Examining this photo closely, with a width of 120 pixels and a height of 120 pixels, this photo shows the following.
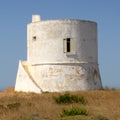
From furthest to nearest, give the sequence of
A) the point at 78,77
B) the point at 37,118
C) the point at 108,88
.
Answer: the point at 108,88, the point at 78,77, the point at 37,118

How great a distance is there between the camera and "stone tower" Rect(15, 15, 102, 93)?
2662 cm

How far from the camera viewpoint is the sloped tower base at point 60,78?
2652cm

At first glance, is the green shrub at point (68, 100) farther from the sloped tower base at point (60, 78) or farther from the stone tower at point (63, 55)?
the stone tower at point (63, 55)

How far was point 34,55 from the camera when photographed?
2794 centimetres

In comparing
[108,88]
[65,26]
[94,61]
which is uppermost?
[65,26]

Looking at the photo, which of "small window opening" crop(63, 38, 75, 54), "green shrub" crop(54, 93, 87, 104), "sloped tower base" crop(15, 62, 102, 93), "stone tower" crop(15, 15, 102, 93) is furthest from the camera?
"small window opening" crop(63, 38, 75, 54)

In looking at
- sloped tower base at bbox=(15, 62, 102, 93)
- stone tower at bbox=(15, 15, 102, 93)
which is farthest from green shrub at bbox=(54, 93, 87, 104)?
stone tower at bbox=(15, 15, 102, 93)

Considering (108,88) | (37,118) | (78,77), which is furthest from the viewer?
(108,88)

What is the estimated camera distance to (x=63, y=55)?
26.9 metres

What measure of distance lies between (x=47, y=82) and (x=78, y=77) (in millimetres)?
2214

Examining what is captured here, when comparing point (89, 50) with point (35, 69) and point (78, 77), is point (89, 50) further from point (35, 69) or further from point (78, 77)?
point (35, 69)

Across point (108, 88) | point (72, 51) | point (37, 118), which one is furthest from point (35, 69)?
point (37, 118)

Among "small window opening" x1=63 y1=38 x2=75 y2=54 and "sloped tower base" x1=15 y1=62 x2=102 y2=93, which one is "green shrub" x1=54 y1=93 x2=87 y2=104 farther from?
"small window opening" x1=63 y1=38 x2=75 y2=54

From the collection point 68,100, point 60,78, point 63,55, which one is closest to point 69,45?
point 63,55
